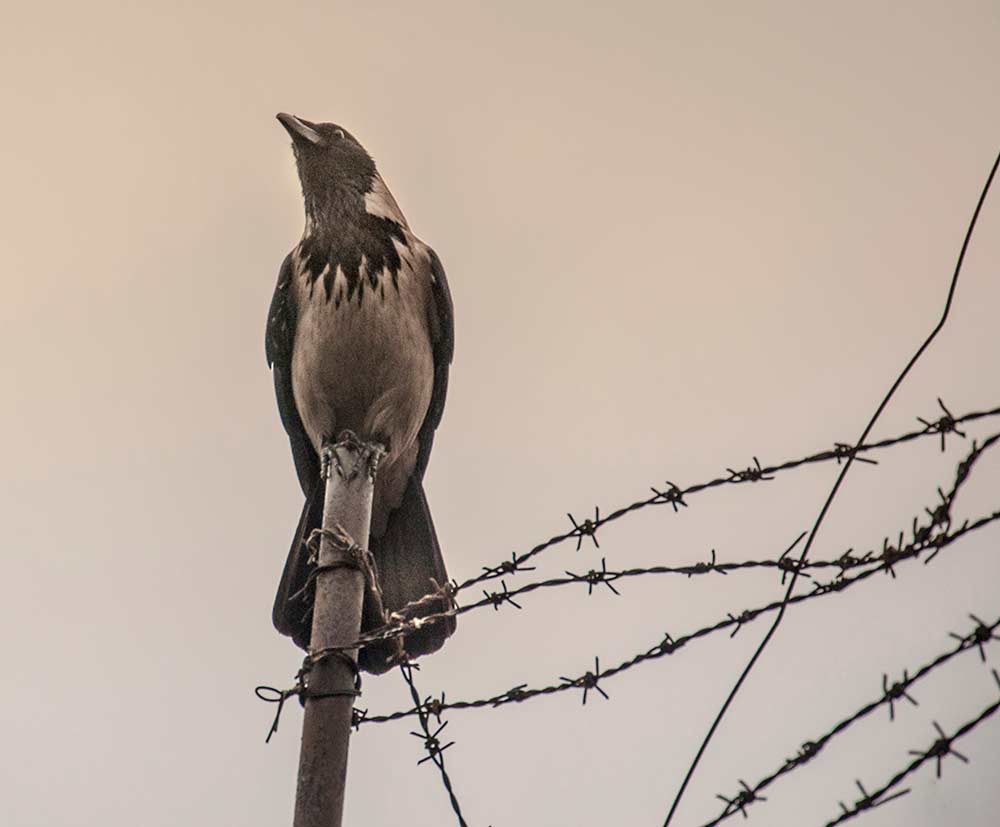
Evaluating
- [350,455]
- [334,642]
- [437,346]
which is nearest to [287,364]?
[437,346]

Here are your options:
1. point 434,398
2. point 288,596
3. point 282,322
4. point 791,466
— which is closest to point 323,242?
point 282,322

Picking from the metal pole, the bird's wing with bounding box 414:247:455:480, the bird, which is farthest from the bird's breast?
the metal pole

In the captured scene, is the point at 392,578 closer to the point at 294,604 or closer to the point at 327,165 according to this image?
the point at 294,604

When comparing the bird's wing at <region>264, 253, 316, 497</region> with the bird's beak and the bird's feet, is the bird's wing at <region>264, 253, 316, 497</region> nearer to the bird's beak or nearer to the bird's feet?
the bird's beak

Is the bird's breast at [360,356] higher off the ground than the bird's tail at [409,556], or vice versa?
the bird's breast at [360,356]

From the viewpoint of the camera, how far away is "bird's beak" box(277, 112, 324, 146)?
5285 mm

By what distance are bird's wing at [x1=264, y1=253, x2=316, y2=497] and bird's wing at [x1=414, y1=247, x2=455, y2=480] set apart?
396 mm

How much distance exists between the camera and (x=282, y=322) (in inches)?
189

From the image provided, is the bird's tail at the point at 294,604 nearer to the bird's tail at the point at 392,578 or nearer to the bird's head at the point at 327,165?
the bird's tail at the point at 392,578

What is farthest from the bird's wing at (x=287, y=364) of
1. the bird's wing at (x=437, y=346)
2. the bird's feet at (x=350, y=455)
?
the bird's feet at (x=350, y=455)

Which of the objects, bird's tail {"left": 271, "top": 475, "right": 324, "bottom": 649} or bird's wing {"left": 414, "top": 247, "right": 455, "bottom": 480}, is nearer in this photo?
bird's tail {"left": 271, "top": 475, "right": 324, "bottom": 649}

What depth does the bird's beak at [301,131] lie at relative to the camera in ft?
17.3

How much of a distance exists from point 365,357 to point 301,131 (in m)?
1.26

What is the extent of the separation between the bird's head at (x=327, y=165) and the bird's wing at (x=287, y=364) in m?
0.28
